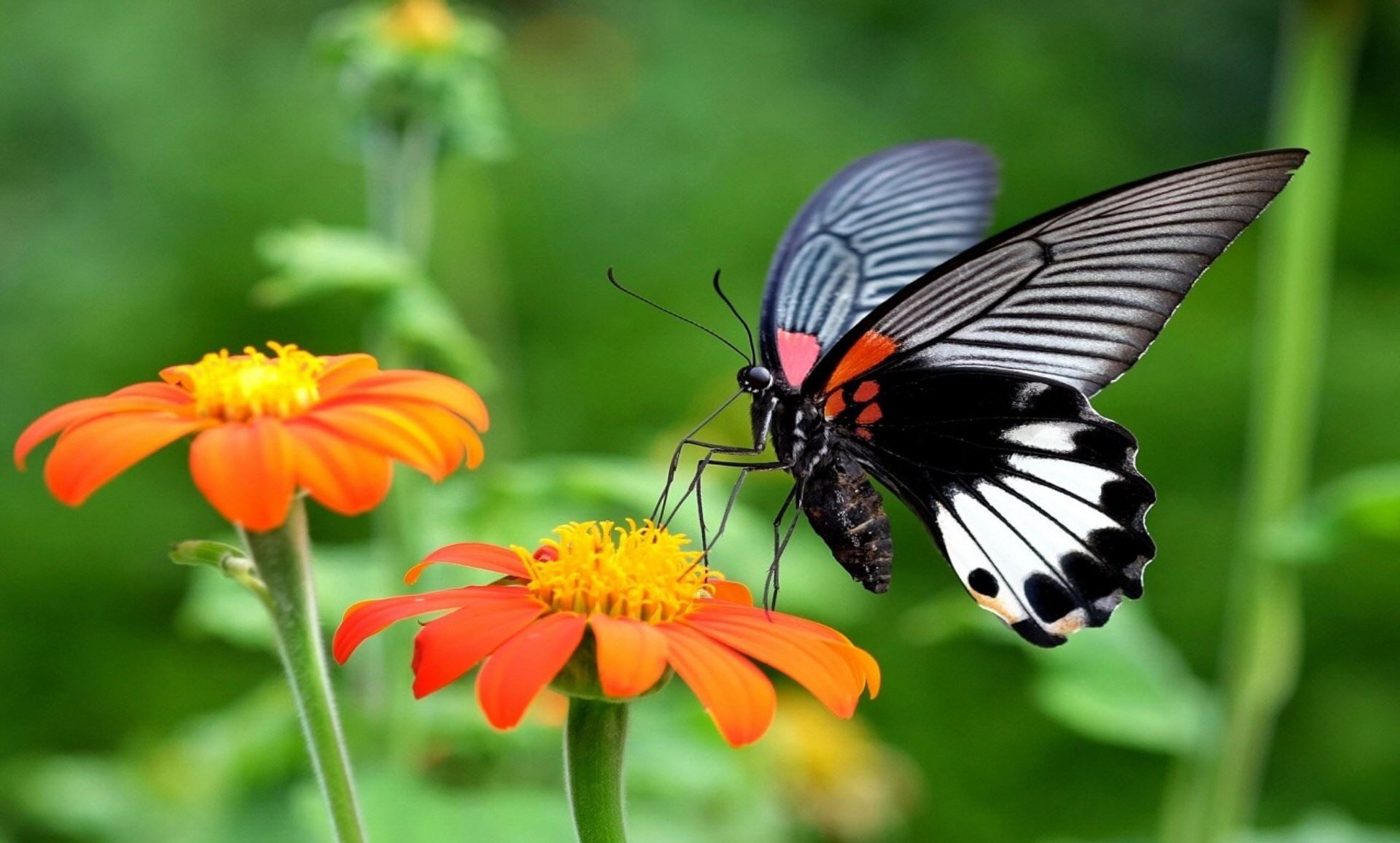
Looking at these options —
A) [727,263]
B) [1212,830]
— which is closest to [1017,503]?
[1212,830]

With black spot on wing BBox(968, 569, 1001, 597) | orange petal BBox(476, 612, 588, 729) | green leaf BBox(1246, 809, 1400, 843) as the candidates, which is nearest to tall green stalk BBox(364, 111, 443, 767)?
black spot on wing BBox(968, 569, 1001, 597)

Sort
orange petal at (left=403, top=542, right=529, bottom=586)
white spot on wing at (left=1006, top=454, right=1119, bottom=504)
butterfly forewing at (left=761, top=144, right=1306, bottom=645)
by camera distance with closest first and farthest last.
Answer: orange petal at (left=403, top=542, right=529, bottom=586) → butterfly forewing at (left=761, top=144, right=1306, bottom=645) → white spot on wing at (left=1006, top=454, right=1119, bottom=504)

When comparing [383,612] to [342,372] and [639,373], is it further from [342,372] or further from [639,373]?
[639,373]

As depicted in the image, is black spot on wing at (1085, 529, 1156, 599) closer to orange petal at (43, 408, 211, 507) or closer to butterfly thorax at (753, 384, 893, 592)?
butterfly thorax at (753, 384, 893, 592)

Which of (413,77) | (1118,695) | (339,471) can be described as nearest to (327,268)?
(413,77)

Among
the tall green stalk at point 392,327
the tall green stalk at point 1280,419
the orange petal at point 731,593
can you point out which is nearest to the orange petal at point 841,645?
the orange petal at point 731,593

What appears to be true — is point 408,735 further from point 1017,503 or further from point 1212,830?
point 1212,830
